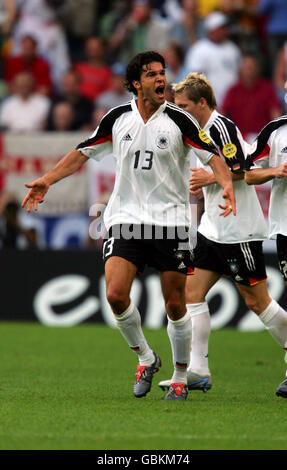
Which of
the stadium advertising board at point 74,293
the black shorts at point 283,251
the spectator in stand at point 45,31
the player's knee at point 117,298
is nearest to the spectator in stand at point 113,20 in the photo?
the spectator in stand at point 45,31

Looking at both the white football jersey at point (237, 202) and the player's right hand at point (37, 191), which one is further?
the white football jersey at point (237, 202)

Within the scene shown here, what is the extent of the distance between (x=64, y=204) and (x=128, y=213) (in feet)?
25.7

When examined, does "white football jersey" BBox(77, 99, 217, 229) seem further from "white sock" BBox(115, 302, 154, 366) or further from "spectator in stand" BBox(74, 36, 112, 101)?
"spectator in stand" BBox(74, 36, 112, 101)

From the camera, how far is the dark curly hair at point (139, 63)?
7.36m

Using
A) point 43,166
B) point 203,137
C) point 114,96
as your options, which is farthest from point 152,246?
point 114,96

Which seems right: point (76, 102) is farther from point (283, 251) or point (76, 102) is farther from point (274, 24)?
point (283, 251)

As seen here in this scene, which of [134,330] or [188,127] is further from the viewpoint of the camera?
[134,330]

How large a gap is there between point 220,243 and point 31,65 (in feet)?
33.5

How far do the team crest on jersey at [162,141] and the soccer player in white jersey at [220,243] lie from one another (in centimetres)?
67

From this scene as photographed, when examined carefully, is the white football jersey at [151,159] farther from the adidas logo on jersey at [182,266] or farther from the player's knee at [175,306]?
the player's knee at [175,306]

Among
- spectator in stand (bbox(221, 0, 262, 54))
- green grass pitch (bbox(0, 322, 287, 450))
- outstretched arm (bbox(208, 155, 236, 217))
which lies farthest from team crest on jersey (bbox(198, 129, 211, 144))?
spectator in stand (bbox(221, 0, 262, 54))

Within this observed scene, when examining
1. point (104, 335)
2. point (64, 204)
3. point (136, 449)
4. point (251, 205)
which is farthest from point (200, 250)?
point (64, 204)

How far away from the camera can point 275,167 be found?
752cm

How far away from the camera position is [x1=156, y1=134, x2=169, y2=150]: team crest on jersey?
7297 millimetres
